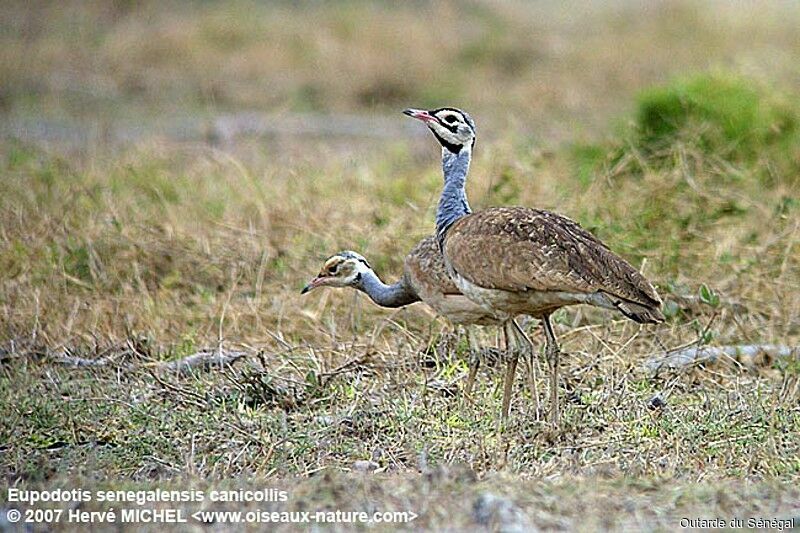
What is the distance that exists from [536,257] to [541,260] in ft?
0.09

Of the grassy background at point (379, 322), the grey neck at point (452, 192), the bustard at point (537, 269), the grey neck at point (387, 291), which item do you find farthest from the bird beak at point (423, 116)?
the grassy background at point (379, 322)

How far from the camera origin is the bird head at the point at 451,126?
19.3ft

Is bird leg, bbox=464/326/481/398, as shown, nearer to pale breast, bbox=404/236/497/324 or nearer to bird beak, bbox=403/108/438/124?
pale breast, bbox=404/236/497/324

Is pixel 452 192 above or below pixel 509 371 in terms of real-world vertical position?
above

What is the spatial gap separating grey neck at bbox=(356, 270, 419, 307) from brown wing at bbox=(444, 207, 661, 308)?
73cm

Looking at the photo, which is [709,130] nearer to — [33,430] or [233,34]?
[33,430]

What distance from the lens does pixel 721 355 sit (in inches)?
250

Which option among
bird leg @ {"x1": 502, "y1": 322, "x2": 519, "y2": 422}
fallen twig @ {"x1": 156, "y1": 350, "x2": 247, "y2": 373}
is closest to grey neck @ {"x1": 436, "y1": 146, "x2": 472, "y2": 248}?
bird leg @ {"x1": 502, "y1": 322, "x2": 519, "y2": 422}

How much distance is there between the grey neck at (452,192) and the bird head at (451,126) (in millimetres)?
31

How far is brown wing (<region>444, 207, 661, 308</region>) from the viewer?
197 inches

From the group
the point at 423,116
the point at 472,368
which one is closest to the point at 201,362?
the point at 472,368

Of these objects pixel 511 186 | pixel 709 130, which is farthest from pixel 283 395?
pixel 709 130

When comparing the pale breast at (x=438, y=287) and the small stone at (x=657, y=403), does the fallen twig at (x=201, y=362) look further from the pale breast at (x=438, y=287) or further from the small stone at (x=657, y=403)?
the small stone at (x=657, y=403)

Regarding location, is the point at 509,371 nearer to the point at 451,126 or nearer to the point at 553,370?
the point at 553,370
